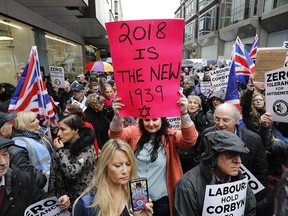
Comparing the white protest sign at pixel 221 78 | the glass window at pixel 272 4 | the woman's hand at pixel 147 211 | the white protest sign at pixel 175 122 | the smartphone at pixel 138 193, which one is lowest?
the white protest sign at pixel 175 122

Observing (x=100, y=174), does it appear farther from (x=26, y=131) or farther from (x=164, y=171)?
(x=26, y=131)

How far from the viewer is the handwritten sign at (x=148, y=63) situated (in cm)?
207

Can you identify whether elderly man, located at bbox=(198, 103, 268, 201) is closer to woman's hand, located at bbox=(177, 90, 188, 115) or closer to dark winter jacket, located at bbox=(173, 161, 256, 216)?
woman's hand, located at bbox=(177, 90, 188, 115)

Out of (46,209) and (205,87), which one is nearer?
(46,209)

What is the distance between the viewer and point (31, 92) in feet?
11.0

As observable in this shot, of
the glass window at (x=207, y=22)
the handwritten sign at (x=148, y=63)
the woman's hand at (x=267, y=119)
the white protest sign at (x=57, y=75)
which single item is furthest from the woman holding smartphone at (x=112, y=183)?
the glass window at (x=207, y=22)

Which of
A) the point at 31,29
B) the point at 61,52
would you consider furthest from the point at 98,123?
the point at 61,52

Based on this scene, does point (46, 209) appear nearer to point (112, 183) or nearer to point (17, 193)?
point (17, 193)

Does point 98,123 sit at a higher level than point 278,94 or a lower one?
lower

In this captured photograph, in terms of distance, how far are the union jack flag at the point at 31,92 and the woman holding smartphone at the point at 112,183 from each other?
186 cm

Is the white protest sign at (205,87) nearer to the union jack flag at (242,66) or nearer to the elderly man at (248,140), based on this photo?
the union jack flag at (242,66)

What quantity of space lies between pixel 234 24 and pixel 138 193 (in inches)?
1147

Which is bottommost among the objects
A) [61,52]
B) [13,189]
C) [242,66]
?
[13,189]

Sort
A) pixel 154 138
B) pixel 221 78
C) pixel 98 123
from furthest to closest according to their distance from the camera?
pixel 221 78 → pixel 98 123 → pixel 154 138
